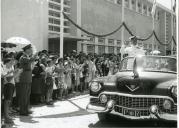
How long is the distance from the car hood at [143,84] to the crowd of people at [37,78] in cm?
192

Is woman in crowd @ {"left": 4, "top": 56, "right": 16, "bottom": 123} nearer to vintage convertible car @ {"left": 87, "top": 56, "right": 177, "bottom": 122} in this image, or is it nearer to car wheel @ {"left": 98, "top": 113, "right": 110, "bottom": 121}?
vintage convertible car @ {"left": 87, "top": 56, "right": 177, "bottom": 122}

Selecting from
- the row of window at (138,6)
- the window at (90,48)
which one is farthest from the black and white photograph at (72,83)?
the row of window at (138,6)

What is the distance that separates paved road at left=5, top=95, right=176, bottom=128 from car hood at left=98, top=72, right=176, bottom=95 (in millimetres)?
749

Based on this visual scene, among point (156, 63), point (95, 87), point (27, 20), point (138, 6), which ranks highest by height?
point (138, 6)

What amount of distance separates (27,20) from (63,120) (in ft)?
31.4

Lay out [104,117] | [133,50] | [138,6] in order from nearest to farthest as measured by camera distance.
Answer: [104,117] → [133,50] → [138,6]

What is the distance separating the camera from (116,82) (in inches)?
224

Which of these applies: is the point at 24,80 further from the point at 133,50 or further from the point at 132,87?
the point at 133,50

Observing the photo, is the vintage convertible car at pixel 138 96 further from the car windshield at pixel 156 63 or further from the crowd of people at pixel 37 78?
the crowd of people at pixel 37 78

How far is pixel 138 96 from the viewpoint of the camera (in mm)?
5383

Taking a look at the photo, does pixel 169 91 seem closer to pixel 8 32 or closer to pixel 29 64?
pixel 29 64

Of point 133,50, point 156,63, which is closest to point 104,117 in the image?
point 156,63

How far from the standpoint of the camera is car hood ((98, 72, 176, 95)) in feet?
17.6

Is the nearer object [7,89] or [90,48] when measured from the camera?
[7,89]
